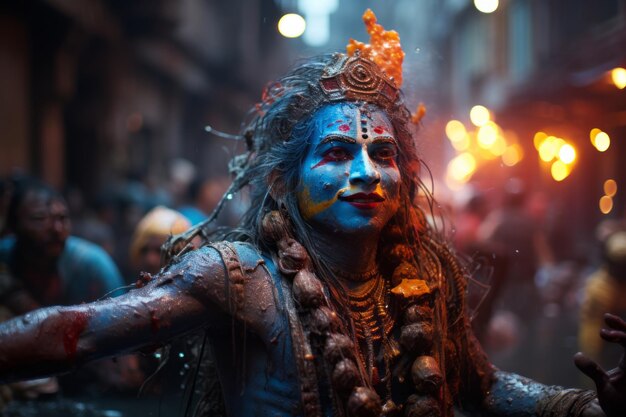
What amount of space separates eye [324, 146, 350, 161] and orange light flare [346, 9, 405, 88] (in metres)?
0.55

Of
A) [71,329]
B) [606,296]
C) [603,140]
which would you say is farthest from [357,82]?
[603,140]

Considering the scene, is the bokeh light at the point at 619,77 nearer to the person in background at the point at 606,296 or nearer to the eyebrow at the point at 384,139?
the person in background at the point at 606,296

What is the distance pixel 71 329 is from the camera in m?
2.42

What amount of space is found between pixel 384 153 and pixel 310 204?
358 mm

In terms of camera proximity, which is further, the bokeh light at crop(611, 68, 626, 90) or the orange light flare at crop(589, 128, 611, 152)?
the orange light flare at crop(589, 128, 611, 152)

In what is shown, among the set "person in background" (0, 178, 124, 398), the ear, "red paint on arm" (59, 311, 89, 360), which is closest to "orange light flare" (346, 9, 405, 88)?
the ear

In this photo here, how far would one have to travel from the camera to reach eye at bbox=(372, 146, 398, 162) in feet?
9.96

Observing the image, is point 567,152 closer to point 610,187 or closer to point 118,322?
point 610,187

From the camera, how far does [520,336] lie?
905 cm

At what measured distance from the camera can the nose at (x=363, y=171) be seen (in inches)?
114

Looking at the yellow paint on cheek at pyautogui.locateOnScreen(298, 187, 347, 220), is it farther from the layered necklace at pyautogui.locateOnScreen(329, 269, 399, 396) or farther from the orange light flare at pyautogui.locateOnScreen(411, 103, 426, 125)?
the orange light flare at pyautogui.locateOnScreen(411, 103, 426, 125)

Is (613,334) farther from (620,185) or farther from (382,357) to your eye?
(620,185)

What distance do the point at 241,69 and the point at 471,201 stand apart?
16.4 metres

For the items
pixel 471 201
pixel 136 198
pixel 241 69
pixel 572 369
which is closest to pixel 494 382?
pixel 572 369
